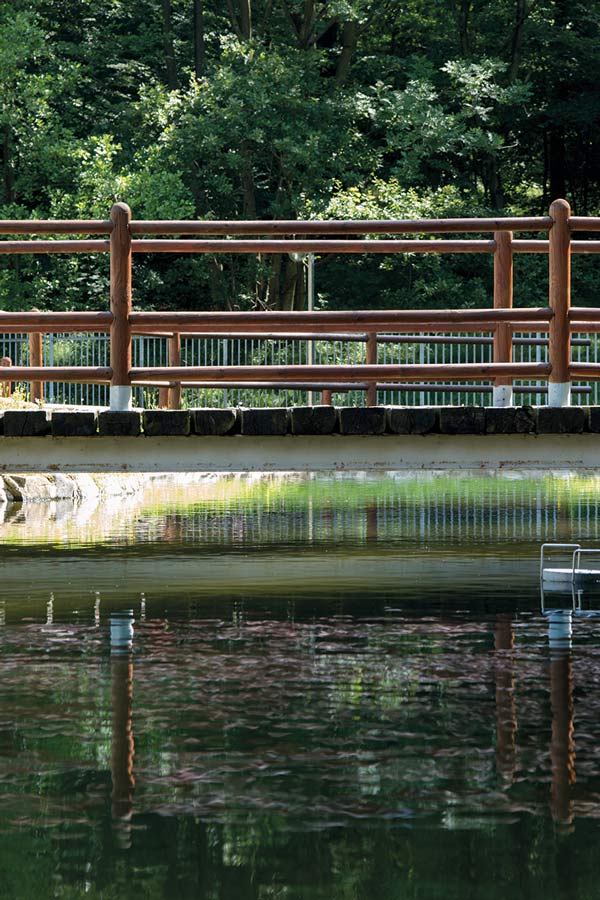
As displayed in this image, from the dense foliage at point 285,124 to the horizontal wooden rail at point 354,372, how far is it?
3146 centimetres

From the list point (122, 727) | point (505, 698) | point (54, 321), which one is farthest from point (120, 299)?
point (505, 698)

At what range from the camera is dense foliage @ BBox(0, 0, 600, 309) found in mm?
44719

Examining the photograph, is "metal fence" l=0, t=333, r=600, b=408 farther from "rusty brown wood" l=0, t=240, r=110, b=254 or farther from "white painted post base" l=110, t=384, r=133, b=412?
"white painted post base" l=110, t=384, r=133, b=412

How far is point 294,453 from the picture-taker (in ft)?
40.7

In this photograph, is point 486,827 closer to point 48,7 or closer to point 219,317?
point 219,317

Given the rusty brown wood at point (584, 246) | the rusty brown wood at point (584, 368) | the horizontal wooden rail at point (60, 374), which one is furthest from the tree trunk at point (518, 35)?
the horizontal wooden rail at point (60, 374)

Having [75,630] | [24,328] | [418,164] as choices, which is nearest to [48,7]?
[418,164]

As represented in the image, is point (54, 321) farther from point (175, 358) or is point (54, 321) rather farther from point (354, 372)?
point (175, 358)

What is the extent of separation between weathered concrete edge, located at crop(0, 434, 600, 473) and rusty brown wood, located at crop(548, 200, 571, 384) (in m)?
0.52

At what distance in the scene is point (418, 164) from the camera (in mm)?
46125

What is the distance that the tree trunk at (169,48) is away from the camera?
161 ft

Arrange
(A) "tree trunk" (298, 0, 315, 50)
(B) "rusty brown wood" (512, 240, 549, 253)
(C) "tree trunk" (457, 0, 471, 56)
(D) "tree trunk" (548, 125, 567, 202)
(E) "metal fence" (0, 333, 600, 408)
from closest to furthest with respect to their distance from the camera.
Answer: (B) "rusty brown wood" (512, 240, 549, 253), (E) "metal fence" (0, 333, 600, 408), (A) "tree trunk" (298, 0, 315, 50), (C) "tree trunk" (457, 0, 471, 56), (D) "tree trunk" (548, 125, 567, 202)

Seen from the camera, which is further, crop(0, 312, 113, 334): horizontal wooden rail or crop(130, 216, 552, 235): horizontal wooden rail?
crop(0, 312, 113, 334): horizontal wooden rail

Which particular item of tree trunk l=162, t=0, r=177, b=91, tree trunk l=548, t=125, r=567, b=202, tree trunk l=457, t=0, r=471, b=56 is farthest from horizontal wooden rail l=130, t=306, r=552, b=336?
tree trunk l=548, t=125, r=567, b=202
